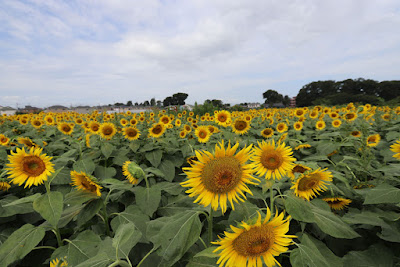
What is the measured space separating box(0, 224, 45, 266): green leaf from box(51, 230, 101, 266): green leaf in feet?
0.60

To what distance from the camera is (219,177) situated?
1.13 m

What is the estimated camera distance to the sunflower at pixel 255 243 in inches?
37.0

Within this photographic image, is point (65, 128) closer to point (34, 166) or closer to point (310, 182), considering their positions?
point (34, 166)

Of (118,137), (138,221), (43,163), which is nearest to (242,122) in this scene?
(118,137)

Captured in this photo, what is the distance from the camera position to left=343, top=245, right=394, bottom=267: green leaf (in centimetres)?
128

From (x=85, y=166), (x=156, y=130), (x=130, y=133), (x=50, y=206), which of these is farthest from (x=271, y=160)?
(x=130, y=133)

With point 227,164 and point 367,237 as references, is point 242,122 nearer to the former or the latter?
point 367,237

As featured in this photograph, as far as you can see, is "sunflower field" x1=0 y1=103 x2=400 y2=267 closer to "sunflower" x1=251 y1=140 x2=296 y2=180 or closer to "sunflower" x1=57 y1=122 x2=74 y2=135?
"sunflower" x1=251 y1=140 x2=296 y2=180

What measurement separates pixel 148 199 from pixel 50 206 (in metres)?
0.69

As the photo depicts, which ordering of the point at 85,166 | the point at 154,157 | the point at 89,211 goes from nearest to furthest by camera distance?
1. the point at 89,211
2. the point at 85,166
3. the point at 154,157

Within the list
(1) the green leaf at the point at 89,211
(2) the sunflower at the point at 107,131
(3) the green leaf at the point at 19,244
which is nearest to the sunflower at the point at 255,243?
(1) the green leaf at the point at 89,211

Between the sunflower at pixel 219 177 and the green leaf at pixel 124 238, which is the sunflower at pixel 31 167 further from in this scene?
the sunflower at pixel 219 177

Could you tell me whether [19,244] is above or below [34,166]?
below

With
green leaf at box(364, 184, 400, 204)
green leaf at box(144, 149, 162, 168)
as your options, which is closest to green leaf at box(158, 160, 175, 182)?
green leaf at box(144, 149, 162, 168)
